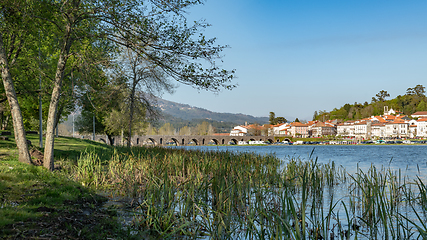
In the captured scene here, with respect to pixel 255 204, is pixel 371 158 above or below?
below

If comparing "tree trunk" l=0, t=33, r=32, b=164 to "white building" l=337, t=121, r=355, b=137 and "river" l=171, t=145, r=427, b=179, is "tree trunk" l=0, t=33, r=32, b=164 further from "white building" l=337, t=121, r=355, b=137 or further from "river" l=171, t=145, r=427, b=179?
"white building" l=337, t=121, r=355, b=137

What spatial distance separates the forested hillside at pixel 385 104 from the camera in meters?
166

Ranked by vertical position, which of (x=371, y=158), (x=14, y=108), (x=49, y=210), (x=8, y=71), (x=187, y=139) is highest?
(x=8, y=71)

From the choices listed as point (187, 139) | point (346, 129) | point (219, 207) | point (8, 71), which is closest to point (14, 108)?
point (8, 71)

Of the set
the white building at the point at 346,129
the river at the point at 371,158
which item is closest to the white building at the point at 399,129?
the white building at the point at 346,129

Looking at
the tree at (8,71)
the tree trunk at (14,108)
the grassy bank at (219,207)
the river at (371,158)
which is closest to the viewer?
the grassy bank at (219,207)

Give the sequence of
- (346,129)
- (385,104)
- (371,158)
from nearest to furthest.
Answer: (371,158)
(346,129)
(385,104)

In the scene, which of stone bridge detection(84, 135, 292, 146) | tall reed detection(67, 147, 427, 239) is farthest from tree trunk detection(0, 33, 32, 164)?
stone bridge detection(84, 135, 292, 146)

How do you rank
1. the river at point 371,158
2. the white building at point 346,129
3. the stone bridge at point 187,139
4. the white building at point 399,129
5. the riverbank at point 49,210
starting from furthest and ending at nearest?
the white building at point 346,129 < the white building at point 399,129 < the stone bridge at point 187,139 < the river at point 371,158 < the riverbank at point 49,210

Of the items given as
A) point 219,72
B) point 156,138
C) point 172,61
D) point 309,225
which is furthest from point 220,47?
point 156,138

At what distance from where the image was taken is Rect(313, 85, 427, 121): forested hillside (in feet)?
543

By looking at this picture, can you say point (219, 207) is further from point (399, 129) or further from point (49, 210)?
point (399, 129)

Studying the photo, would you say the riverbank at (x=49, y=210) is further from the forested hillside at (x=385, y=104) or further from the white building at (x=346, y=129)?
the forested hillside at (x=385, y=104)

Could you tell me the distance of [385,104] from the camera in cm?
18050
